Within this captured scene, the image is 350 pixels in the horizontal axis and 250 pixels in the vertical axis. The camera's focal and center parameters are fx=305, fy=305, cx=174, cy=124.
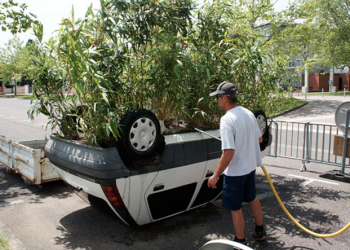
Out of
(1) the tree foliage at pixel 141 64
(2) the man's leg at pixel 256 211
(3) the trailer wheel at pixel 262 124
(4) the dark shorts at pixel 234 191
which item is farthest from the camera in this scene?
(3) the trailer wheel at pixel 262 124

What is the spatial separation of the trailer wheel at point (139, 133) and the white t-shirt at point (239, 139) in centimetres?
79

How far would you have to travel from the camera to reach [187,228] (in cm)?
398

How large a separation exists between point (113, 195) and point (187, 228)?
122cm

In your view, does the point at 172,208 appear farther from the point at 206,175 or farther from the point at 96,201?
the point at 96,201

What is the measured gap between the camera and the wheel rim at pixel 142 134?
3.35m

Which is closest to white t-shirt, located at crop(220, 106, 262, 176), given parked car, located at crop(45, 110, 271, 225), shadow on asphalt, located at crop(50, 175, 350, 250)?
parked car, located at crop(45, 110, 271, 225)

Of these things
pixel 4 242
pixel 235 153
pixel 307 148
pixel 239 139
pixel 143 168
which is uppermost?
pixel 239 139

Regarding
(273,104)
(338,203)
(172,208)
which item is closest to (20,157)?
(172,208)

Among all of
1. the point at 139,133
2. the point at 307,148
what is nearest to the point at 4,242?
the point at 139,133

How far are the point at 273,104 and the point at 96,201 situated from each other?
140 inches

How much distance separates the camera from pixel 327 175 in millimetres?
6262

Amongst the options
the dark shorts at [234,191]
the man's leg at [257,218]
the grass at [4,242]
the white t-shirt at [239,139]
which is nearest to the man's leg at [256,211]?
the man's leg at [257,218]

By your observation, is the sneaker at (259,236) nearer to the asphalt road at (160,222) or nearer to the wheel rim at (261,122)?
the asphalt road at (160,222)

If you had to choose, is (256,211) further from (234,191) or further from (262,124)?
(262,124)
